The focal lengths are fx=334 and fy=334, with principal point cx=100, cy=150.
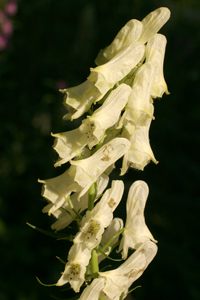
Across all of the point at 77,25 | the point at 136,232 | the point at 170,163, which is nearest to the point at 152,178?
the point at 170,163

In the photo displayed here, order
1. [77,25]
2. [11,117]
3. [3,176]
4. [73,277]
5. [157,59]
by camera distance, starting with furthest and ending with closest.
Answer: [77,25]
[11,117]
[3,176]
[157,59]
[73,277]

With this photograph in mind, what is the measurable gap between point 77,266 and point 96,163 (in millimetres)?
375

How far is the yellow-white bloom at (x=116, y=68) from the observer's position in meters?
1.18

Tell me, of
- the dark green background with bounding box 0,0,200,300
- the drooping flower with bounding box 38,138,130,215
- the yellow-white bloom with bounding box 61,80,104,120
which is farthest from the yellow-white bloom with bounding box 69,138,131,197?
the dark green background with bounding box 0,0,200,300

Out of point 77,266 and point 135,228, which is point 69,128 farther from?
point 77,266

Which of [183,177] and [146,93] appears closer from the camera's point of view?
[146,93]

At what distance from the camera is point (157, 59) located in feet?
4.31

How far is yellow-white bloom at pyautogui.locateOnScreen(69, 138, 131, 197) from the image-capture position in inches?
46.0

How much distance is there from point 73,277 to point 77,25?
4702 millimetres

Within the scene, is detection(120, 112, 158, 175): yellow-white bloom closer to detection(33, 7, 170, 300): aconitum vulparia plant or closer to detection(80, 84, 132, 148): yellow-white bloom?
detection(33, 7, 170, 300): aconitum vulparia plant

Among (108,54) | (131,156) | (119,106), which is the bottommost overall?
(131,156)

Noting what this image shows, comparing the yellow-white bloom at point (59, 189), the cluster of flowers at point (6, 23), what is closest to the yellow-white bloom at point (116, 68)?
the yellow-white bloom at point (59, 189)

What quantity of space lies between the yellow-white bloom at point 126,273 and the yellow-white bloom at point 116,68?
25.0 inches

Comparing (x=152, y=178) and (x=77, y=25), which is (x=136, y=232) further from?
(x=77, y=25)
